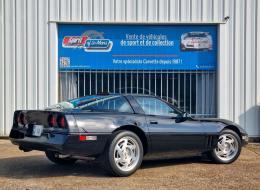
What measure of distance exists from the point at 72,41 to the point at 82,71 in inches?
31.2

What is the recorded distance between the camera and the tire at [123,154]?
7453 millimetres

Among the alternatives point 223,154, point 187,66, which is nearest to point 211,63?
point 187,66

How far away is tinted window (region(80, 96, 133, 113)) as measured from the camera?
308 inches

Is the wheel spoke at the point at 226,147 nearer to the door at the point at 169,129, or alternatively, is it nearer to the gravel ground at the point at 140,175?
the gravel ground at the point at 140,175

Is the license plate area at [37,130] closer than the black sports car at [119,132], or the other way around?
the black sports car at [119,132]

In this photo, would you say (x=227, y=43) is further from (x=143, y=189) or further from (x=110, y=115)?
(x=143, y=189)

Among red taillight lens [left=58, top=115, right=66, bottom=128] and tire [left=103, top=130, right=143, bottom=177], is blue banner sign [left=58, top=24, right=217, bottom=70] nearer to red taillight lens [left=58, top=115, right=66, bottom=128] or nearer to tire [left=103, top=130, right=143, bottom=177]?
tire [left=103, top=130, right=143, bottom=177]

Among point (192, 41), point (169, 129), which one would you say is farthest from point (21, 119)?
point (192, 41)

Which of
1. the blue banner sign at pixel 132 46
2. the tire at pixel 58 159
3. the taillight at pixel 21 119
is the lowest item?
the tire at pixel 58 159

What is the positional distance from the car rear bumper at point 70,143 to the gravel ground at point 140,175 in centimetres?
43

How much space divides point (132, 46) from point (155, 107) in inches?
197

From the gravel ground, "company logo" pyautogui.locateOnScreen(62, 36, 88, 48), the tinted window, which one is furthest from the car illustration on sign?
the tinted window

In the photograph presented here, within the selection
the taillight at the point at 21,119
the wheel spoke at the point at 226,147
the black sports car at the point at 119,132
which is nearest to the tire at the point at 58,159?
the black sports car at the point at 119,132

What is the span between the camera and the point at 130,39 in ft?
43.3
